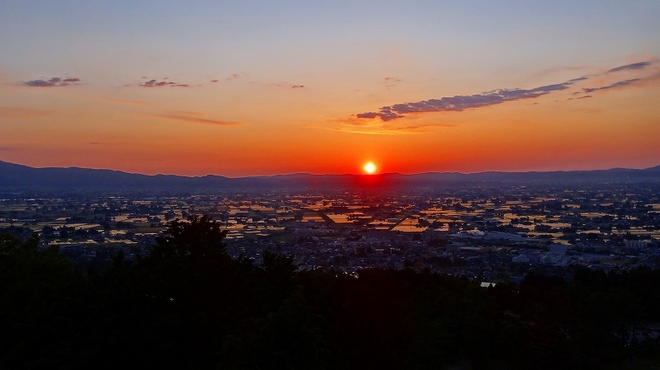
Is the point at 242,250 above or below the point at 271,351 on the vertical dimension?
below

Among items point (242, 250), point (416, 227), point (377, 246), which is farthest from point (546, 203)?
point (242, 250)

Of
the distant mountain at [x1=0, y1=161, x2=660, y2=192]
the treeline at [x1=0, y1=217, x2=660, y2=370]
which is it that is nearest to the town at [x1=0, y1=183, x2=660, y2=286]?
the treeline at [x1=0, y1=217, x2=660, y2=370]

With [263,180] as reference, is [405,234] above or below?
below

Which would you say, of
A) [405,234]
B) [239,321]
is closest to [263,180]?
[405,234]

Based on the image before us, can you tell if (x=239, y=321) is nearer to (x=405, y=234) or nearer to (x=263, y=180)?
(x=405, y=234)

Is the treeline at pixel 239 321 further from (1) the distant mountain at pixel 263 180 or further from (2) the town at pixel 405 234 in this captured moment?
(1) the distant mountain at pixel 263 180

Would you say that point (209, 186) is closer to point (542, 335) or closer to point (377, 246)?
point (377, 246)
